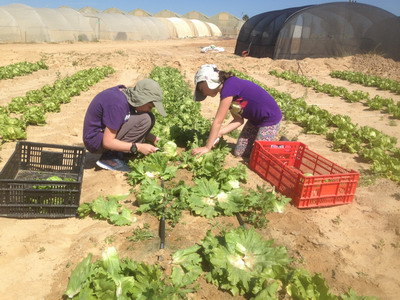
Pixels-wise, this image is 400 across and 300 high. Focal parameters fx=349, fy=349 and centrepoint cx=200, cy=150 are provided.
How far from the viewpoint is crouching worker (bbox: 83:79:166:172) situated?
461 cm

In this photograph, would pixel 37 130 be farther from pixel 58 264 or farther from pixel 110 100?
pixel 58 264

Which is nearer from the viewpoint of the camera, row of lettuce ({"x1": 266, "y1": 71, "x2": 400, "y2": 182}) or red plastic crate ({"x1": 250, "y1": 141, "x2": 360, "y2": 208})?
red plastic crate ({"x1": 250, "y1": 141, "x2": 360, "y2": 208})

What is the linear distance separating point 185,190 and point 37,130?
4.30 metres

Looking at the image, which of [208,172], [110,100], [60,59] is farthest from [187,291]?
[60,59]

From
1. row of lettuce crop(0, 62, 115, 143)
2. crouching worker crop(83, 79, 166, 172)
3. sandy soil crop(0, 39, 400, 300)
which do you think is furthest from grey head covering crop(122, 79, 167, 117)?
row of lettuce crop(0, 62, 115, 143)

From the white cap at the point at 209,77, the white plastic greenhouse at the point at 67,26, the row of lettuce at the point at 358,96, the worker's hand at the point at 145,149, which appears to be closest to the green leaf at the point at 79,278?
the worker's hand at the point at 145,149

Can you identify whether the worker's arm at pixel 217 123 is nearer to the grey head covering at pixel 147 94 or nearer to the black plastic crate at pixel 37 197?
the grey head covering at pixel 147 94

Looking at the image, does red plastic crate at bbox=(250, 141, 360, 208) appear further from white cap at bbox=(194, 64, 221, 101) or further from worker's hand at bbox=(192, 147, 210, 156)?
white cap at bbox=(194, 64, 221, 101)

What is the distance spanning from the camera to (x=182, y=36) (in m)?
51.1

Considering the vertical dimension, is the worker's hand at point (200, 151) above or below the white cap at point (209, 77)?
below

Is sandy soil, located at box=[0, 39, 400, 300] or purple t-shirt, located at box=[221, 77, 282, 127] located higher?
purple t-shirt, located at box=[221, 77, 282, 127]

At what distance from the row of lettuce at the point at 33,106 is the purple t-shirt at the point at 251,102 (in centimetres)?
382

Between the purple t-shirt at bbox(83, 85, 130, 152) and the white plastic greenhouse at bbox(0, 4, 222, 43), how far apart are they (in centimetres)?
2516

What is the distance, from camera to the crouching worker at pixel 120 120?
15.1ft
